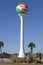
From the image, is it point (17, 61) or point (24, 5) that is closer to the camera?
point (17, 61)

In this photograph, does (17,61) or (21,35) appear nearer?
(17,61)

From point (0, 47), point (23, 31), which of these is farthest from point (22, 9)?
point (0, 47)

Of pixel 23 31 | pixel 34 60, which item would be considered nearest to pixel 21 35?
pixel 23 31

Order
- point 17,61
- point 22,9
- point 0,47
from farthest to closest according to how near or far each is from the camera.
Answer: point 0,47
point 22,9
point 17,61

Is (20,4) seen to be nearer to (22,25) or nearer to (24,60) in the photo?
(22,25)

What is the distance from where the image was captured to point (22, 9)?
70125 mm

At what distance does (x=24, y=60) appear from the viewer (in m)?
57.9

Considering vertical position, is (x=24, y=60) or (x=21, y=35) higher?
(x=21, y=35)

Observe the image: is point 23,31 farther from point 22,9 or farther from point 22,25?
point 22,9

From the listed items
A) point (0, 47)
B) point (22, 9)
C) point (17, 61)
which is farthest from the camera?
point (0, 47)

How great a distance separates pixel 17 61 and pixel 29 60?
2.80m

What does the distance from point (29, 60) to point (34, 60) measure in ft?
3.95

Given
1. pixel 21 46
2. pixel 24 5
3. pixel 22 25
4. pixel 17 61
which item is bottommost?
pixel 17 61

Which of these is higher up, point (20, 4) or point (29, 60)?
point (20, 4)
